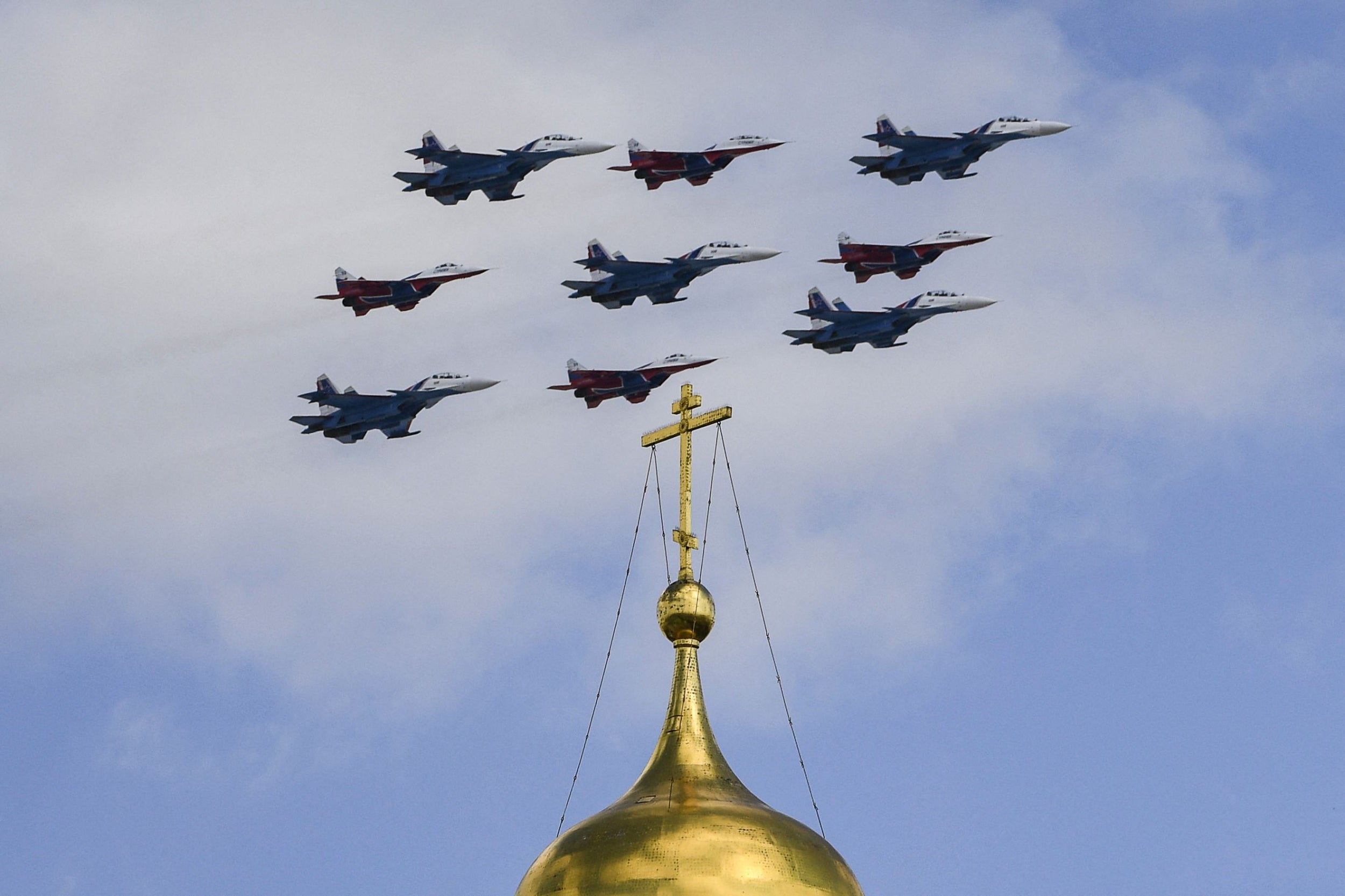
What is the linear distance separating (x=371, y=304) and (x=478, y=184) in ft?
14.0

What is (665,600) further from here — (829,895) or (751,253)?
(751,253)

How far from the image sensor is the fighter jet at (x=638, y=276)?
62.8 meters

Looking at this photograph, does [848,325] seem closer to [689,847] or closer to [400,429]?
[400,429]

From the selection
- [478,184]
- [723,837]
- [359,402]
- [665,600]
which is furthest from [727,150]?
[723,837]

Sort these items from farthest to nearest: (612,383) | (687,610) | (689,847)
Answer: (612,383) → (687,610) → (689,847)

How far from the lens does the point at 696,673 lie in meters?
41.3

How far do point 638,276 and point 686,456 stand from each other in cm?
2216

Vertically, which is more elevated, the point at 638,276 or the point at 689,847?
the point at 638,276

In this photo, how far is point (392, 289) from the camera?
65.0 meters

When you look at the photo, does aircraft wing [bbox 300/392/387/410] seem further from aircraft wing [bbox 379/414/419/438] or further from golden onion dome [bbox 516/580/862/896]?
golden onion dome [bbox 516/580/862/896]

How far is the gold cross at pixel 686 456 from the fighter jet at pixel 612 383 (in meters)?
18.1

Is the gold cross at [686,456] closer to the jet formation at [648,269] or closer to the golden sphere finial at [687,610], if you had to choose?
the golden sphere finial at [687,610]

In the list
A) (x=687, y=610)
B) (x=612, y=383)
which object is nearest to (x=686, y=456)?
(x=687, y=610)

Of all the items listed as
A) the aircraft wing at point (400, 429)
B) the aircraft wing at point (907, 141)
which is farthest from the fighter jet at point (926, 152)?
the aircraft wing at point (400, 429)
